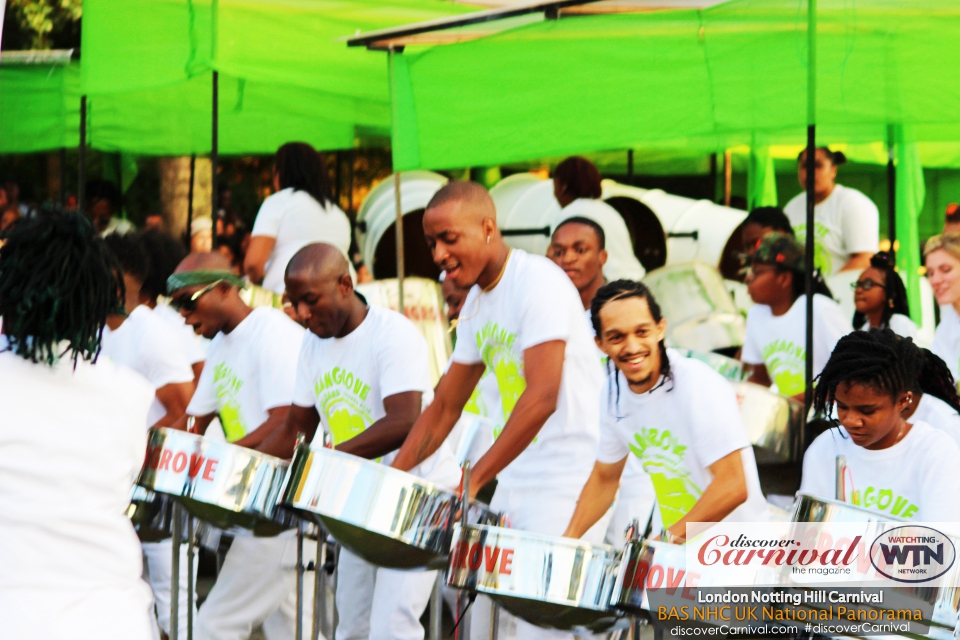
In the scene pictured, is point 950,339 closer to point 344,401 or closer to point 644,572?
point 344,401

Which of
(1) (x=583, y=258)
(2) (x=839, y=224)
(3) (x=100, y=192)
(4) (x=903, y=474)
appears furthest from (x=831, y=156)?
(3) (x=100, y=192)

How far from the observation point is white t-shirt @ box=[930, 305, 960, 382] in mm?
3859

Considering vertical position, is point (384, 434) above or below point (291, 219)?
below

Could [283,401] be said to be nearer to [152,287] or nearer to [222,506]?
[222,506]

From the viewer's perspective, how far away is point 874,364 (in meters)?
2.38

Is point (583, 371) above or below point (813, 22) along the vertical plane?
below

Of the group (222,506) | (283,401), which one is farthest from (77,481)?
(283,401)

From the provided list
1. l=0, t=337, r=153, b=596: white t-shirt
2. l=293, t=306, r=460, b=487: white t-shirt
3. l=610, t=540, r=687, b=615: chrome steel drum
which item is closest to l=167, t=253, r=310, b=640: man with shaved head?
l=293, t=306, r=460, b=487: white t-shirt

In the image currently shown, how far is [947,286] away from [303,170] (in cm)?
229

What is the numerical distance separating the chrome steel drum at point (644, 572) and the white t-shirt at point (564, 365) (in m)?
0.65

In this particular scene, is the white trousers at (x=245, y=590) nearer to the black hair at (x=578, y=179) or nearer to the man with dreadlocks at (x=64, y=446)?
the man with dreadlocks at (x=64, y=446)

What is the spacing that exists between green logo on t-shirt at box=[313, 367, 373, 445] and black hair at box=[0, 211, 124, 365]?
1308 millimetres

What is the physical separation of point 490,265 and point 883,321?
2018 millimetres

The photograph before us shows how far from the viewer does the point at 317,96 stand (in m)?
5.75
